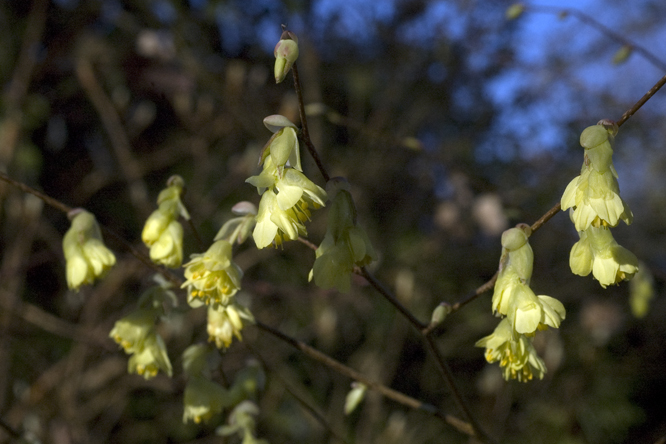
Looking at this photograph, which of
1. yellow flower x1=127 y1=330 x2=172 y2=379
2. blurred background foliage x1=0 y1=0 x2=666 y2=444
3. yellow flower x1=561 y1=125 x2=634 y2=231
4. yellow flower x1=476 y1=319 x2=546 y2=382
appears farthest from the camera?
blurred background foliage x1=0 y1=0 x2=666 y2=444

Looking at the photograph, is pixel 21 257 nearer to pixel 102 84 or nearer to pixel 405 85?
pixel 102 84

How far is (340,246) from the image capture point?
0.92 meters

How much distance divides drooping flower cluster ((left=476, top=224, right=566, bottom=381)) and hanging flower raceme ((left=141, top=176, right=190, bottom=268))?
2.15 feet

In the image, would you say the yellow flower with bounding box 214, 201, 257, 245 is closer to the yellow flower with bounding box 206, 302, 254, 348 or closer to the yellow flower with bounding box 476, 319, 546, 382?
the yellow flower with bounding box 206, 302, 254, 348

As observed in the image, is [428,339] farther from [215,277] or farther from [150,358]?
[150,358]

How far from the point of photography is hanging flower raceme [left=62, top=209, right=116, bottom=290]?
1118 millimetres

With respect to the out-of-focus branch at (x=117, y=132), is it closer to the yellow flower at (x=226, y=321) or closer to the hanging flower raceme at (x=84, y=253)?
the hanging flower raceme at (x=84, y=253)

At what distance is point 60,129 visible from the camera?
3564mm

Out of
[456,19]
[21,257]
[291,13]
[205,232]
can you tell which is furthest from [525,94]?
[21,257]

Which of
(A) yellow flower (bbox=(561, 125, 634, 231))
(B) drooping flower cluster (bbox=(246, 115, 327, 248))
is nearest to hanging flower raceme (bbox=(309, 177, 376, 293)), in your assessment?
(B) drooping flower cluster (bbox=(246, 115, 327, 248))

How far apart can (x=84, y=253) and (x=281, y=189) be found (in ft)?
1.71

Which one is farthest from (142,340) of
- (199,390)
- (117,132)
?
(117,132)

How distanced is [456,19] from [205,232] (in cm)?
260

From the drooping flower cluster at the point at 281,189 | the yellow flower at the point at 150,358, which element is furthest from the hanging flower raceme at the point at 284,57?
the yellow flower at the point at 150,358
